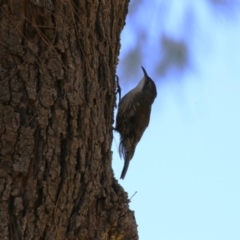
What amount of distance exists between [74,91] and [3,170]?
1.55ft

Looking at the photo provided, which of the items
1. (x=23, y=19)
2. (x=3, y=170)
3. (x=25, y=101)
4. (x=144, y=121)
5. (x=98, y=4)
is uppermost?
(x=144, y=121)

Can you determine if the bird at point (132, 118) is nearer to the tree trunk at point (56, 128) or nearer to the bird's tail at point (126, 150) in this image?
the bird's tail at point (126, 150)

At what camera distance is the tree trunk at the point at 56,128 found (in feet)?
8.38

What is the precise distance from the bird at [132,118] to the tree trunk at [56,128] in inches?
74.3

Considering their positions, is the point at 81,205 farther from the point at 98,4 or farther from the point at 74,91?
the point at 98,4

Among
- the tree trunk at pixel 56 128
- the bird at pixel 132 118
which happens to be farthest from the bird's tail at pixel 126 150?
the tree trunk at pixel 56 128

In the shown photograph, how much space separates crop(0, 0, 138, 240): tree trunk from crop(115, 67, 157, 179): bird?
1887 millimetres

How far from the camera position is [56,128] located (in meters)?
2.69

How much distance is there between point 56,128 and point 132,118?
226cm

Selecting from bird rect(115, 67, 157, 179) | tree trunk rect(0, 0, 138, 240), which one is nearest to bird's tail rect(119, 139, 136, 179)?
bird rect(115, 67, 157, 179)

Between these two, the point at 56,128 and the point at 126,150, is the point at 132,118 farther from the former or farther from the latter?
the point at 56,128

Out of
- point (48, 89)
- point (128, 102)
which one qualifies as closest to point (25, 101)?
point (48, 89)

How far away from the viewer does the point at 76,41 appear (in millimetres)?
2895

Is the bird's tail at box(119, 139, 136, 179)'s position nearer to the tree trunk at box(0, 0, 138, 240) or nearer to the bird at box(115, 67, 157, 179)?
the bird at box(115, 67, 157, 179)
